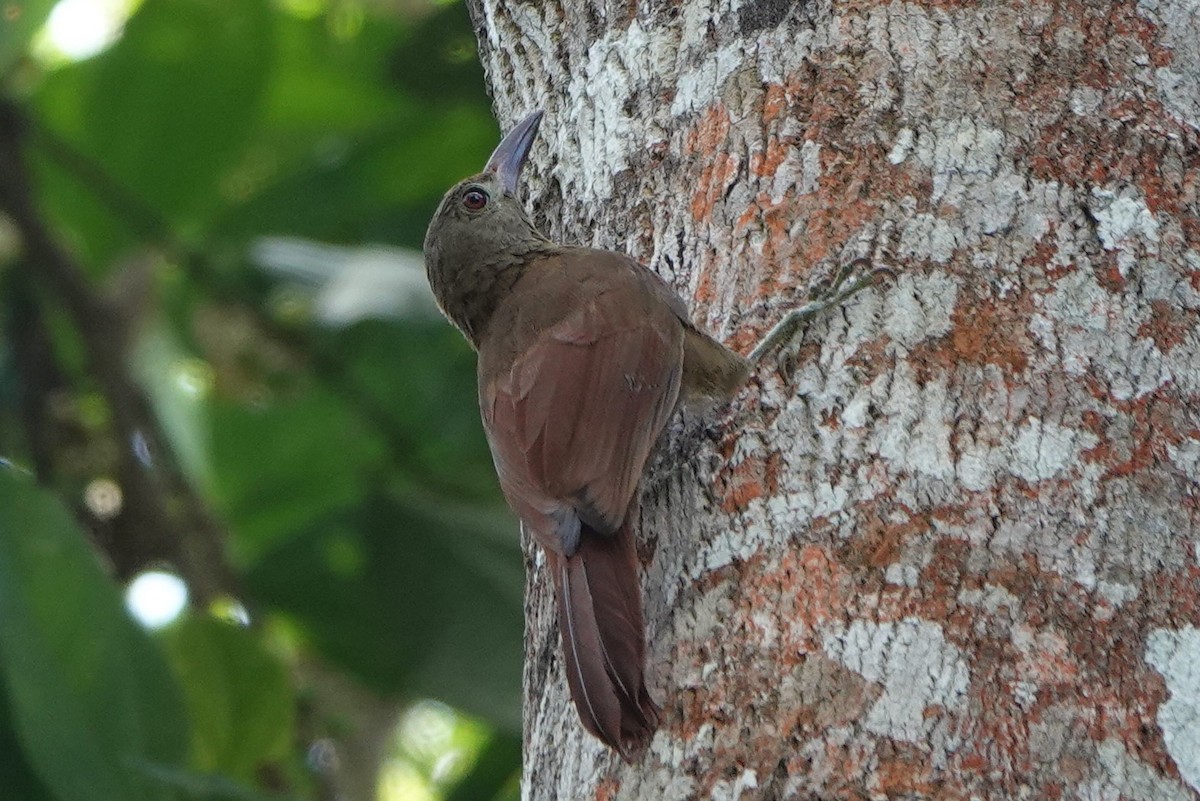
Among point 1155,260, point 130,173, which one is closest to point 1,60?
point 130,173

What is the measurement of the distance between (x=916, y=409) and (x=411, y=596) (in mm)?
2574

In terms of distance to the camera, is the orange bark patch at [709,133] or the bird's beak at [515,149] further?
the bird's beak at [515,149]

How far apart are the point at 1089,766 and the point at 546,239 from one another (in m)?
1.62

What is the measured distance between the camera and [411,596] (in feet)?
14.4

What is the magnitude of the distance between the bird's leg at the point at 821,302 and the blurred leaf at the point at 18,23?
219 cm

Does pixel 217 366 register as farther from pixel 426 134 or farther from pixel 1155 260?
pixel 1155 260

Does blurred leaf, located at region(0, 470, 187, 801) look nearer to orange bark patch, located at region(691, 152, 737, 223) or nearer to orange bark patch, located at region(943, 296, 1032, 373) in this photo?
orange bark patch, located at region(691, 152, 737, 223)

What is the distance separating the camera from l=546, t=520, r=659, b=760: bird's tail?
73.9 inches

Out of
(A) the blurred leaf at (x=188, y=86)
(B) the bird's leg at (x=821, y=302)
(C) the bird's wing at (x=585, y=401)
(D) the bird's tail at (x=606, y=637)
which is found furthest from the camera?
(A) the blurred leaf at (x=188, y=86)

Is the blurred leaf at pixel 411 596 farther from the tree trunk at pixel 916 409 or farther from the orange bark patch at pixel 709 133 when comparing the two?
the orange bark patch at pixel 709 133

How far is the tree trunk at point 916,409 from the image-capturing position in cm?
179

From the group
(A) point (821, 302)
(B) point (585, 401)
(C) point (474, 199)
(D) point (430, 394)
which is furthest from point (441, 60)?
(A) point (821, 302)

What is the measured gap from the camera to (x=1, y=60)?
3.62 m

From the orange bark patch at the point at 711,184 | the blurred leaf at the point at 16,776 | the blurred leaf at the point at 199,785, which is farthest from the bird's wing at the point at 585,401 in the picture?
the blurred leaf at the point at 16,776
